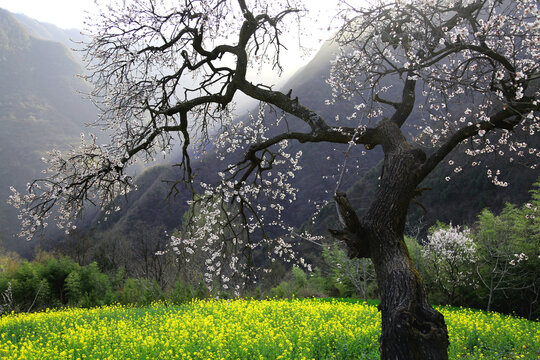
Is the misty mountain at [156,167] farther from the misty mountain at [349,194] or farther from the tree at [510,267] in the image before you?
the tree at [510,267]

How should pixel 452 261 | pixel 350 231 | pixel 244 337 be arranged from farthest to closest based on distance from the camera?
pixel 452 261 → pixel 244 337 → pixel 350 231

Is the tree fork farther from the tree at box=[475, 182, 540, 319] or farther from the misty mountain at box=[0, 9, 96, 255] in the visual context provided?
the misty mountain at box=[0, 9, 96, 255]

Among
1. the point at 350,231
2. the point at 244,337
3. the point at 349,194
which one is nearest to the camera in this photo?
the point at 350,231

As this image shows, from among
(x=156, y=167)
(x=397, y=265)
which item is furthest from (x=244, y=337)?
(x=156, y=167)

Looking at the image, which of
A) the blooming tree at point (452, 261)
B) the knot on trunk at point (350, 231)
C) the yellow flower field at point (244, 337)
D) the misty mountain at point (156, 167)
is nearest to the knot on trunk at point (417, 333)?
the knot on trunk at point (350, 231)

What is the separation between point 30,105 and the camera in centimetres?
12081

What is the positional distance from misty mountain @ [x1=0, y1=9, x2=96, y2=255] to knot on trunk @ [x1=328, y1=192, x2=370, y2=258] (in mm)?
77971

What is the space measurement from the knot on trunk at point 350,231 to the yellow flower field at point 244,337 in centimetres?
330

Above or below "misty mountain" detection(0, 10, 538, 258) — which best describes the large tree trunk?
below

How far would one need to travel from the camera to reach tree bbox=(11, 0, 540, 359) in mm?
3641

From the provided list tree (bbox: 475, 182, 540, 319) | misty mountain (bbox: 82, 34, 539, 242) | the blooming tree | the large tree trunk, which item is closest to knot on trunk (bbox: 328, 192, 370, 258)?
the large tree trunk

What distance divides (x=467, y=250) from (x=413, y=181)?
747 inches

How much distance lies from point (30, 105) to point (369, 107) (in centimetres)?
14766

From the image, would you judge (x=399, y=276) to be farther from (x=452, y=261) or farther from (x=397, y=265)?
(x=452, y=261)
